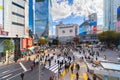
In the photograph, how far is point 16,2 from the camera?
75875 mm

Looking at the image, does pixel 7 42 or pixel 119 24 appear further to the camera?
pixel 119 24

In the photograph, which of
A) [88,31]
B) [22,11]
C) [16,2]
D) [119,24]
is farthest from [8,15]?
[88,31]

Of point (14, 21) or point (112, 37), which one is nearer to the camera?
point (14, 21)

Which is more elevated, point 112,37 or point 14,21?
point 14,21

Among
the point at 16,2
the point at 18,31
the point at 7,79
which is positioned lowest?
the point at 7,79

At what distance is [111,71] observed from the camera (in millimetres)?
19203

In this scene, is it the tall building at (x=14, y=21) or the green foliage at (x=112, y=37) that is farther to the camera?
the green foliage at (x=112, y=37)

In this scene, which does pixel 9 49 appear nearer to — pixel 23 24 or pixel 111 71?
pixel 23 24

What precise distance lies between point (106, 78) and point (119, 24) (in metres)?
98.7

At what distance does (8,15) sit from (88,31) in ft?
396

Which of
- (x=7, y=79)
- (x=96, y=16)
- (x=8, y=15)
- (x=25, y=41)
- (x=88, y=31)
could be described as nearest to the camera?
A: (x=7, y=79)

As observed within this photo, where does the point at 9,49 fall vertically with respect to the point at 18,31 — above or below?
below

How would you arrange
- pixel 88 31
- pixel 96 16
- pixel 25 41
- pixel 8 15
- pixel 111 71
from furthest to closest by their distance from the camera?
pixel 96 16 < pixel 88 31 < pixel 25 41 < pixel 8 15 < pixel 111 71

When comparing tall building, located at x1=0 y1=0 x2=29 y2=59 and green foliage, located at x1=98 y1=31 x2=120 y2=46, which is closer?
tall building, located at x1=0 y1=0 x2=29 y2=59
